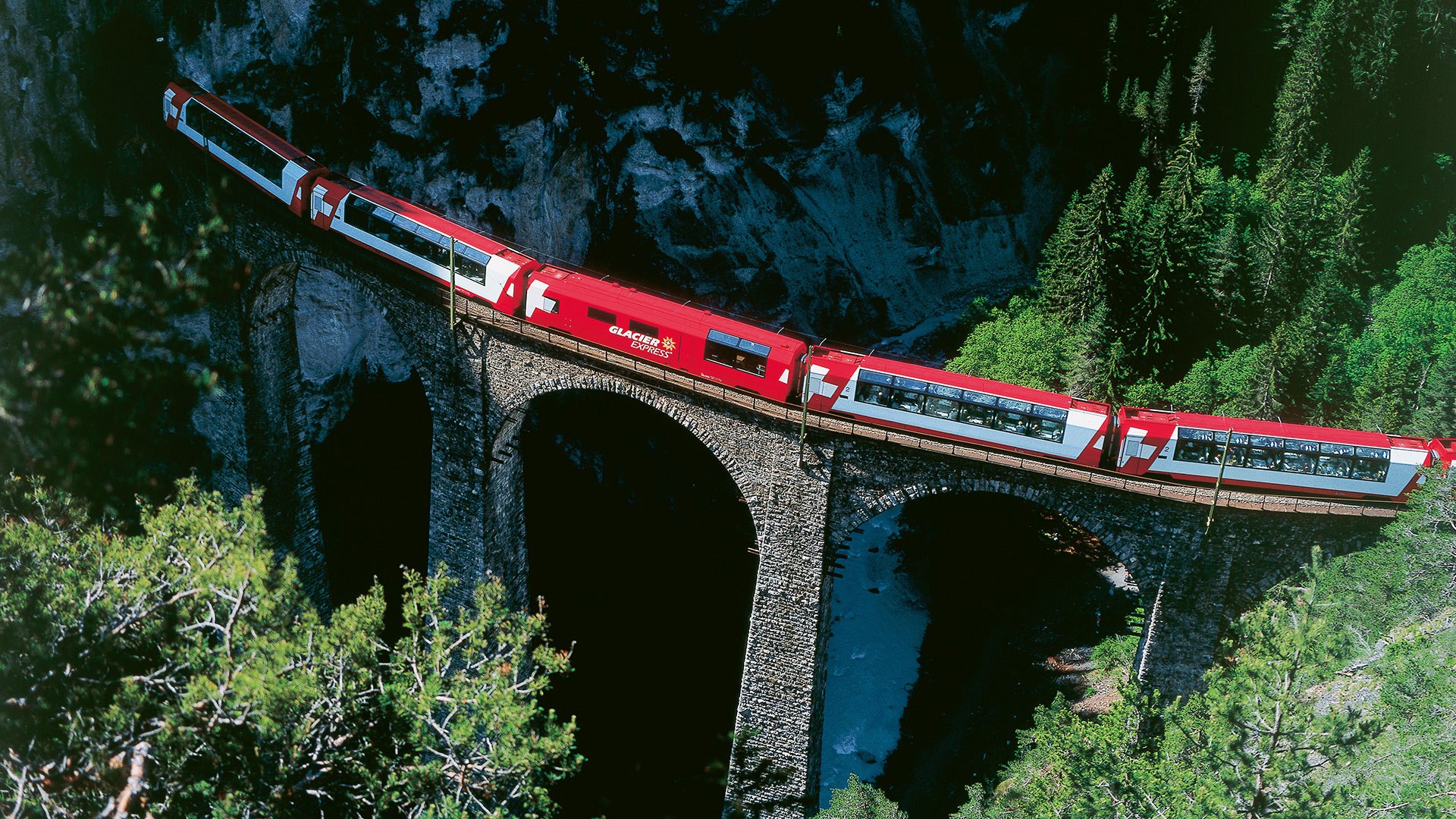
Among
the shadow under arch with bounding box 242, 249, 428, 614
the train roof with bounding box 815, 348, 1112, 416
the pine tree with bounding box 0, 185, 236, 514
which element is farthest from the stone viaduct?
the pine tree with bounding box 0, 185, 236, 514

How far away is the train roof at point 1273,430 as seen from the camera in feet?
105

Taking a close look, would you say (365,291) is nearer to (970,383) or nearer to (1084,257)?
(970,383)

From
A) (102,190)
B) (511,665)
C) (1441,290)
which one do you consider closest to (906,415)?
(511,665)

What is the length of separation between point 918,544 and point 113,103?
39.3 m

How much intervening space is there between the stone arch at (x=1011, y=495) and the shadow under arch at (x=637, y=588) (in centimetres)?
937

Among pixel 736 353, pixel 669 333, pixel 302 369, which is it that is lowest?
pixel 302 369

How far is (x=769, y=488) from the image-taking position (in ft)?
104

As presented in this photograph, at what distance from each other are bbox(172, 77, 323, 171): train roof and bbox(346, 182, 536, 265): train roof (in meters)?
1.29

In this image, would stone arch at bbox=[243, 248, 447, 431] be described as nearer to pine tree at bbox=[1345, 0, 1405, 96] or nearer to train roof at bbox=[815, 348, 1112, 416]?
train roof at bbox=[815, 348, 1112, 416]

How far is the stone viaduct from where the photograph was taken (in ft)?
100

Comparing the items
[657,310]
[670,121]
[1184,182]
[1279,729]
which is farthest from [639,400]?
[1184,182]

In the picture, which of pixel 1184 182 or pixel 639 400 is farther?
pixel 1184 182

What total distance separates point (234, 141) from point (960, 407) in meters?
27.9

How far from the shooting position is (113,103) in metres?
40.4
